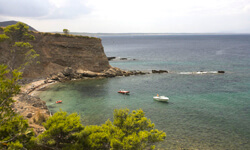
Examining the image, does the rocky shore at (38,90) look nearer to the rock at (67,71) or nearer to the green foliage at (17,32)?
the rock at (67,71)

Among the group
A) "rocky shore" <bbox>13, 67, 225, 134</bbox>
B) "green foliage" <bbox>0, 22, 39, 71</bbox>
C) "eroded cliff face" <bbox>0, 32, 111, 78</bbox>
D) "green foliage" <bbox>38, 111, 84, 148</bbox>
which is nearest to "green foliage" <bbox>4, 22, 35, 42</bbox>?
→ "green foliage" <bbox>0, 22, 39, 71</bbox>

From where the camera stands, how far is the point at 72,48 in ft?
232

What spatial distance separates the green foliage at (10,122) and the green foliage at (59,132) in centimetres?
178

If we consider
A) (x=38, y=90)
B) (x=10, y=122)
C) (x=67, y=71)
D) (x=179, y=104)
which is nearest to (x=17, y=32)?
(x=38, y=90)

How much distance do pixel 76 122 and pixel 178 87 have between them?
41155 mm

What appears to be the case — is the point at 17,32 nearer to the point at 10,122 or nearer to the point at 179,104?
the point at 10,122

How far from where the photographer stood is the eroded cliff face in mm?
64938

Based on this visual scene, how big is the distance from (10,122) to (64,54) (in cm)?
5452

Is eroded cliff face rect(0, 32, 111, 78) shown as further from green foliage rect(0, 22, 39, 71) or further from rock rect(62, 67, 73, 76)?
green foliage rect(0, 22, 39, 71)

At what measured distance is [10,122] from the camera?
690 inches

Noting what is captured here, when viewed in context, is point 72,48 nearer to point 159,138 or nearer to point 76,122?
point 76,122

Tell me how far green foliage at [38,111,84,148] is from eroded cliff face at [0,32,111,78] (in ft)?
161

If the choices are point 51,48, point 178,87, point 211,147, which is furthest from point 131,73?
point 211,147

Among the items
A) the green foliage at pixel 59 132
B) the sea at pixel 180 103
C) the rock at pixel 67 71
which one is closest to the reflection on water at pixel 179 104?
the sea at pixel 180 103
